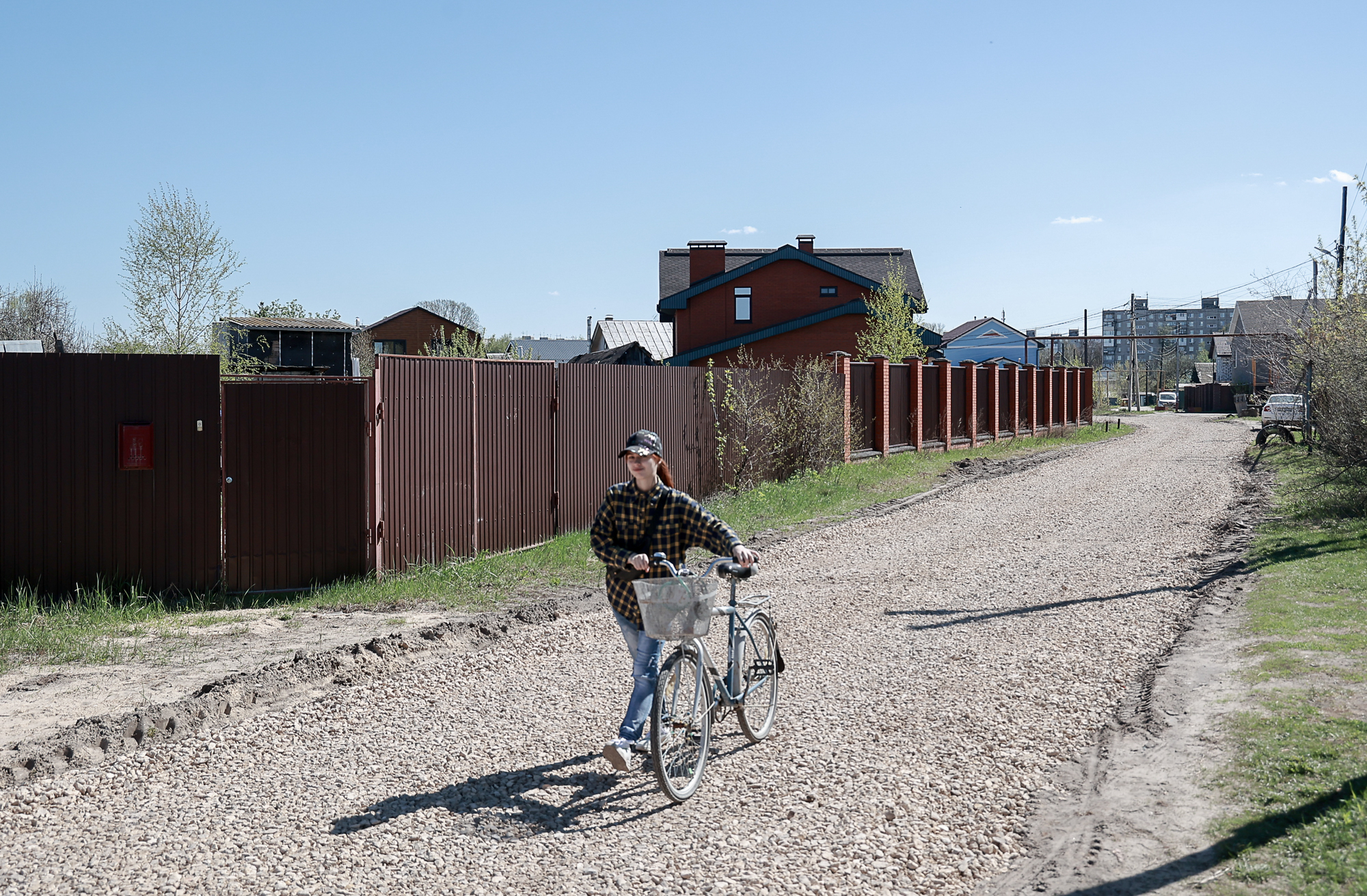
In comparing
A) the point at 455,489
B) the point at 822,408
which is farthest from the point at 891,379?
the point at 455,489

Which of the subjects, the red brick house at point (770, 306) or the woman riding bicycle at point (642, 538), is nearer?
the woman riding bicycle at point (642, 538)

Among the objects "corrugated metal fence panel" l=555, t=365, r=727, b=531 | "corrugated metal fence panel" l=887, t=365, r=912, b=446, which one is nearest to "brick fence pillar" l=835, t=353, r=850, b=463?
"corrugated metal fence panel" l=887, t=365, r=912, b=446

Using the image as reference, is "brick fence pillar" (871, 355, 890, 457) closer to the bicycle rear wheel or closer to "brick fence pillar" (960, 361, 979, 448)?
"brick fence pillar" (960, 361, 979, 448)

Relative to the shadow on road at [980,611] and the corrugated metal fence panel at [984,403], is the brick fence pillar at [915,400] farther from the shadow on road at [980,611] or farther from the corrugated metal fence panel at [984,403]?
the shadow on road at [980,611]

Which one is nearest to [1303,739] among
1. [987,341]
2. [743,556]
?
[743,556]

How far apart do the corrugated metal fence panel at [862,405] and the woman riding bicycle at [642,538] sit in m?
17.8

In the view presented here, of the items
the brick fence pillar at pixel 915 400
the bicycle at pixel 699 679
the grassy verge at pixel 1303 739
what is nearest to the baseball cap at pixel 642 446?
the bicycle at pixel 699 679

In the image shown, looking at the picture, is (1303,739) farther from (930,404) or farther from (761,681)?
(930,404)

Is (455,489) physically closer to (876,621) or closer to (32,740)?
(876,621)

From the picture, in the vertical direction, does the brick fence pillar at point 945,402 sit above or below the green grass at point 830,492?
above

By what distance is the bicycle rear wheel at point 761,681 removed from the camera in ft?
Answer: 18.4

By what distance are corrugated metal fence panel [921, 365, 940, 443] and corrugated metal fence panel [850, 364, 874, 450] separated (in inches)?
119

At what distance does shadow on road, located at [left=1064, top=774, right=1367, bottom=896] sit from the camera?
12.9 ft

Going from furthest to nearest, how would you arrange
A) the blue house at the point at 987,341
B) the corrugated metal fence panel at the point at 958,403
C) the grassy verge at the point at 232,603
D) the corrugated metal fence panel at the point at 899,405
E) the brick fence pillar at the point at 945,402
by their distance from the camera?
the blue house at the point at 987,341 < the corrugated metal fence panel at the point at 958,403 < the brick fence pillar at the point at 945,402 < the corrugated metal fence panel at the point at 899,405 < the grassy verge at the point at 232,603
